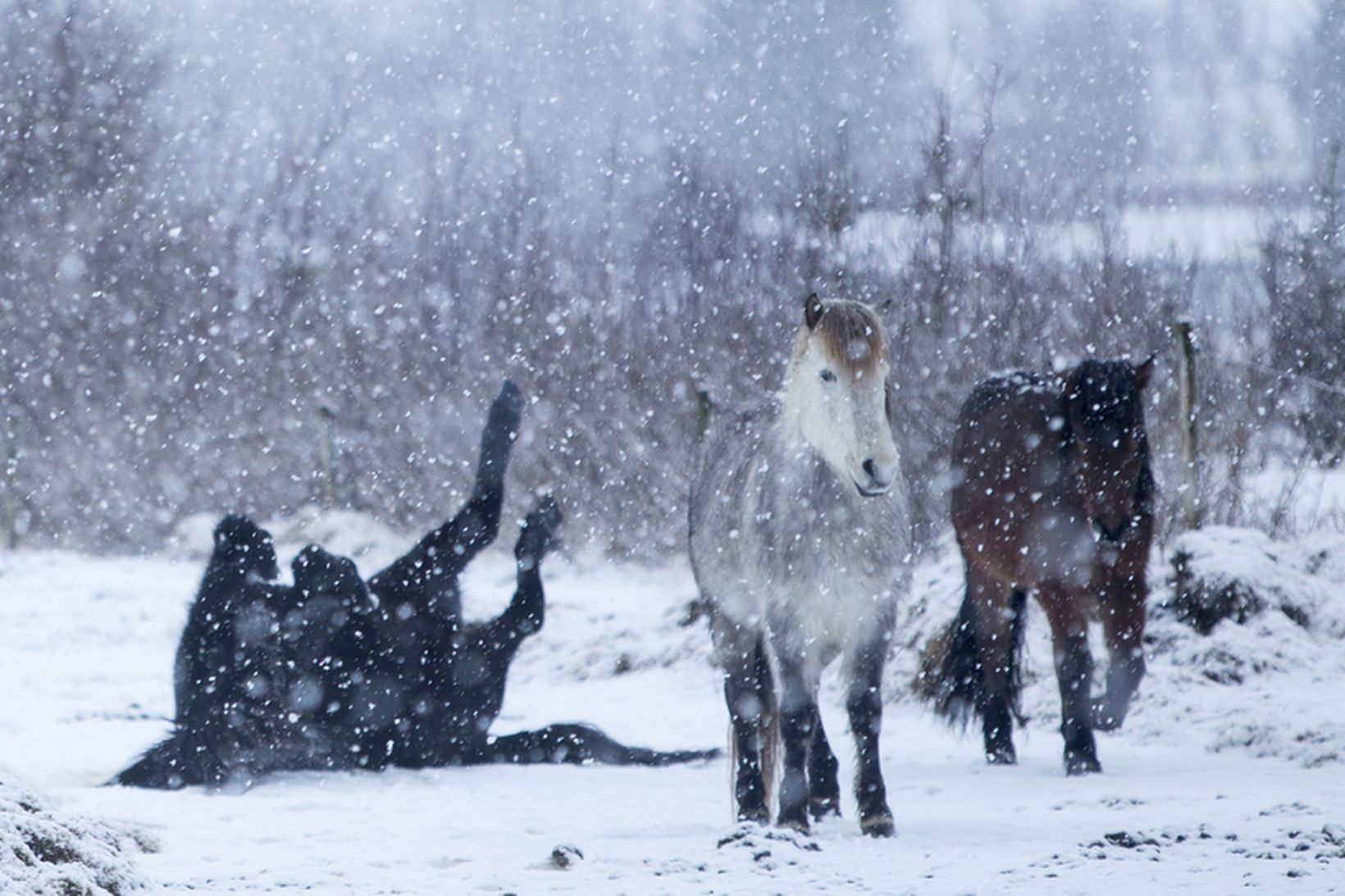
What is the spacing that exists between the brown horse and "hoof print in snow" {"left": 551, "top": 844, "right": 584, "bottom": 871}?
107 inches

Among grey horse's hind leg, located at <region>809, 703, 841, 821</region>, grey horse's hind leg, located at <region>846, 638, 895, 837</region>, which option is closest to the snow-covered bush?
grey horse's hind leg, located at <region>846, 638, 895, 837</region>

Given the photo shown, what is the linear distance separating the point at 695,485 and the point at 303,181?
62.8 feet

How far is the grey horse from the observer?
409cm

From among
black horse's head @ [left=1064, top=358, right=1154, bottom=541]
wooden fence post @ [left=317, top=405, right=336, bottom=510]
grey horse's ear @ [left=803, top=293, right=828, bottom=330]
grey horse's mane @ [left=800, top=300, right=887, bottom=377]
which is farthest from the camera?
wooden fence post @ [left=317, top=405, right=336, bottom=510]

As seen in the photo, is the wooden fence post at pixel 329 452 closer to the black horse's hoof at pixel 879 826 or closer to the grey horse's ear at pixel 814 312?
the grey horse's ear at pixel 814 312

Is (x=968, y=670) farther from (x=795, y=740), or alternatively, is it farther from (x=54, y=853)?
(x=54, y=853)

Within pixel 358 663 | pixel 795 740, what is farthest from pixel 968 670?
pixel 358 663

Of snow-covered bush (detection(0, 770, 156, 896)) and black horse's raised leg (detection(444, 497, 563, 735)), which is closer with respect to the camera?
snow-covered bush (detection(0, 770, 156, 896))

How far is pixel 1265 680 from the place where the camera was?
7.04 m

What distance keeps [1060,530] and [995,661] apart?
2.48 ft

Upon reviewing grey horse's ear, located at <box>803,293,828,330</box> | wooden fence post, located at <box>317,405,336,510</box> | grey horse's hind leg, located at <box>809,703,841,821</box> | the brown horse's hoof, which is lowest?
the brown horse's hoof

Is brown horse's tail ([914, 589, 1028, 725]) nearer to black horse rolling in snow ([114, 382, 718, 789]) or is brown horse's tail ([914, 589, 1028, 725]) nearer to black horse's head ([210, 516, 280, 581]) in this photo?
black horse rolling in snow ([114, 382, 718, 789])

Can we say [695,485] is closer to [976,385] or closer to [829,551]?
[829,551]

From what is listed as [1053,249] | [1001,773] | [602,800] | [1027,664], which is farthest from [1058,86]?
[602,800]
